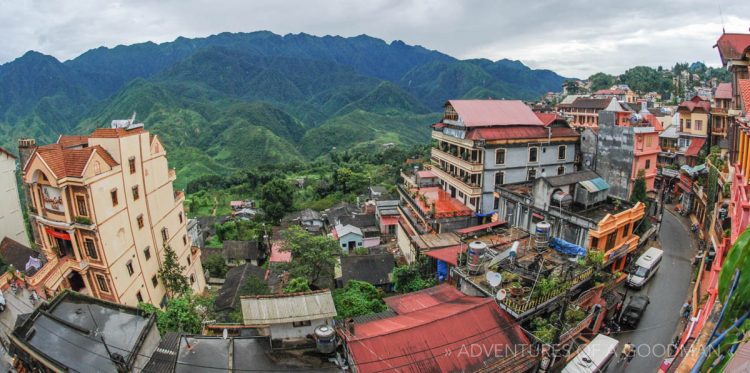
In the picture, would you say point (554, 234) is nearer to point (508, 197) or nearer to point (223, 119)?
point (508, 197)

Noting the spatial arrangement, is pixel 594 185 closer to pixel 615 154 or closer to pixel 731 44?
pixel 615 154

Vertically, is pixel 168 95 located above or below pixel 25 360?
above

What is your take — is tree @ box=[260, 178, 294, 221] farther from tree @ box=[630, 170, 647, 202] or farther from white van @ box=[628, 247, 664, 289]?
white van @ box=[628, 247, 664, 289]

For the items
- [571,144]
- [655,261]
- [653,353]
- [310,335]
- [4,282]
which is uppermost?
[571,144]

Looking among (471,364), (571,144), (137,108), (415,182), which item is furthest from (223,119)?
(471,364)

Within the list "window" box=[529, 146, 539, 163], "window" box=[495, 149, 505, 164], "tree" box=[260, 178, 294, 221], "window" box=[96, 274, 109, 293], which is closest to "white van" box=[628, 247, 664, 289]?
"window" box=[529, 146, 539, 163]

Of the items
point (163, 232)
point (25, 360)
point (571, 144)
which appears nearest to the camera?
point (25, 360)

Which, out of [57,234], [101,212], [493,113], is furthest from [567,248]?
[57,234]

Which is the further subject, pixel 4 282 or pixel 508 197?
pixel 508 197
